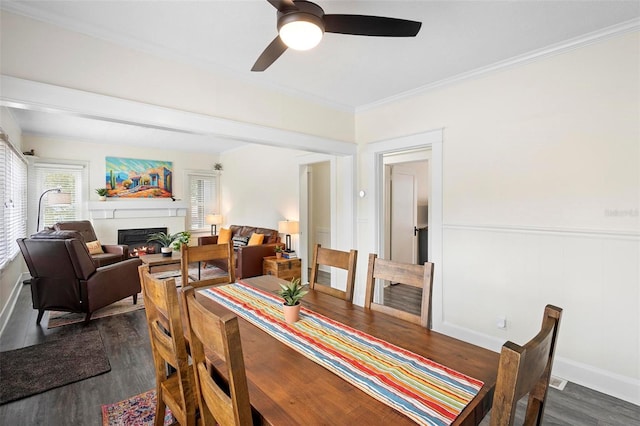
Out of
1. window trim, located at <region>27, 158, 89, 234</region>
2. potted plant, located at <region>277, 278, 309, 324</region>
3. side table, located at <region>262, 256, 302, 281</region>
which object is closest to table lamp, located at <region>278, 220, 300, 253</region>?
side table, located at <region>262, 256, 302, 281</region>

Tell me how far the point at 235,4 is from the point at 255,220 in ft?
16.1

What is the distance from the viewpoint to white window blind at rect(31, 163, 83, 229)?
5.85m

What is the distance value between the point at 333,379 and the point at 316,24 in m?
1.68

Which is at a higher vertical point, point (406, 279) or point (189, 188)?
point (189, 188)

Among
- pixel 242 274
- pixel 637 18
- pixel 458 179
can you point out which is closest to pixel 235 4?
pixel 458 179

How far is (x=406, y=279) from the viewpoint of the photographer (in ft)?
5.89

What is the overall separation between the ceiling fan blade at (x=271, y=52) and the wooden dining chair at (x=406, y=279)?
1.41 metres

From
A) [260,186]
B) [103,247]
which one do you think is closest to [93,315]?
[103,247]

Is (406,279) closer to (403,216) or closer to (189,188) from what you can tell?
(403,216)

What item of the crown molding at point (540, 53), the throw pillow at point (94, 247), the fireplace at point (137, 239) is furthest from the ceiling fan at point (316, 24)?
the fireplace at point (137, 239)

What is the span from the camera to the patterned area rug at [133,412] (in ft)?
6.52

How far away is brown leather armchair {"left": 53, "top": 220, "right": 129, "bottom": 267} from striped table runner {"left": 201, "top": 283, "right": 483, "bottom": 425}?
468 centimetres

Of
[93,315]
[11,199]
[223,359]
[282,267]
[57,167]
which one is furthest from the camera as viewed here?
[57,167]

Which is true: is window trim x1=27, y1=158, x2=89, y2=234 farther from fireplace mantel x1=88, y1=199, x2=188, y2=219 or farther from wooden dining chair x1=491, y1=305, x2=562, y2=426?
wooden dining chair x1=491, y1=305, x2=562, y2=426
